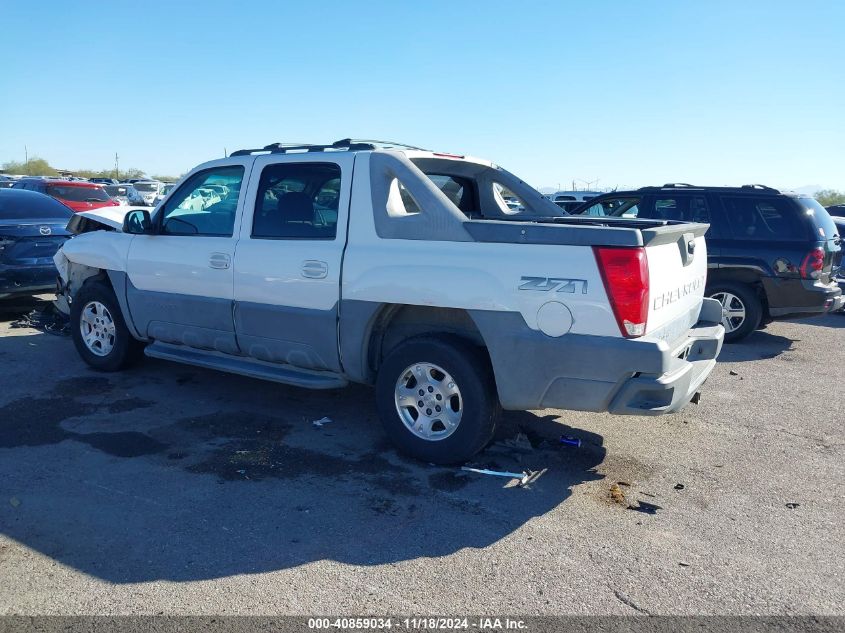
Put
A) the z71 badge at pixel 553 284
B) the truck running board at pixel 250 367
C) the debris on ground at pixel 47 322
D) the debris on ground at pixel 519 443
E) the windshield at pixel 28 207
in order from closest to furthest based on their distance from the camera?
the z71 badge at pixel 553 284
the debris on ground at pixel 519 443
the truck running board at pixel 250 367
the debris on ground at pixel 47 322
the windshield at pixel 28 207

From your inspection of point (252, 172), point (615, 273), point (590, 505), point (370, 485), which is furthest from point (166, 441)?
point (615, 273)

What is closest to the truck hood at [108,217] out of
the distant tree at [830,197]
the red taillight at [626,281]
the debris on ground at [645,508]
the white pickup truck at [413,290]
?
the white pickup truck at [413,290]

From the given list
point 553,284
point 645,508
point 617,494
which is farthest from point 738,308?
point 553,284

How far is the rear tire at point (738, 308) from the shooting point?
901 cm

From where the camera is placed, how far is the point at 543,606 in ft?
10.8

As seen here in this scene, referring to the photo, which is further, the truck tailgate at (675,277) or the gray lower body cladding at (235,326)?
the gray lower body cladding at (235,326)

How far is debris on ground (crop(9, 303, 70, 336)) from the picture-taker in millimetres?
8797

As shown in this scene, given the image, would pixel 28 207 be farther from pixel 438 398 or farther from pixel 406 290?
pixel 438 398

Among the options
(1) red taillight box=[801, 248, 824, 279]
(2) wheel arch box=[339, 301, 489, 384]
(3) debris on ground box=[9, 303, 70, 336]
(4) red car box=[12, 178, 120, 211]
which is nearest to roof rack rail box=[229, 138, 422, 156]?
(2) wheel arch box=[339, 301, 489, 384]

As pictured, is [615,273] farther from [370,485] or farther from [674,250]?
[370,485]

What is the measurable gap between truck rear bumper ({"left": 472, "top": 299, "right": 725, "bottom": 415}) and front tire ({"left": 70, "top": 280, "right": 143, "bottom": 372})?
151 inches

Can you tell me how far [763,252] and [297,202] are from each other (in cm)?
605

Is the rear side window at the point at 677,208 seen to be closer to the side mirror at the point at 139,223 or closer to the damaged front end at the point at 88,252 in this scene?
the side mirror at the point at 139,223

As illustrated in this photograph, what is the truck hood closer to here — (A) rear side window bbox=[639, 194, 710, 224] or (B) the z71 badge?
(B) the z71 badge
